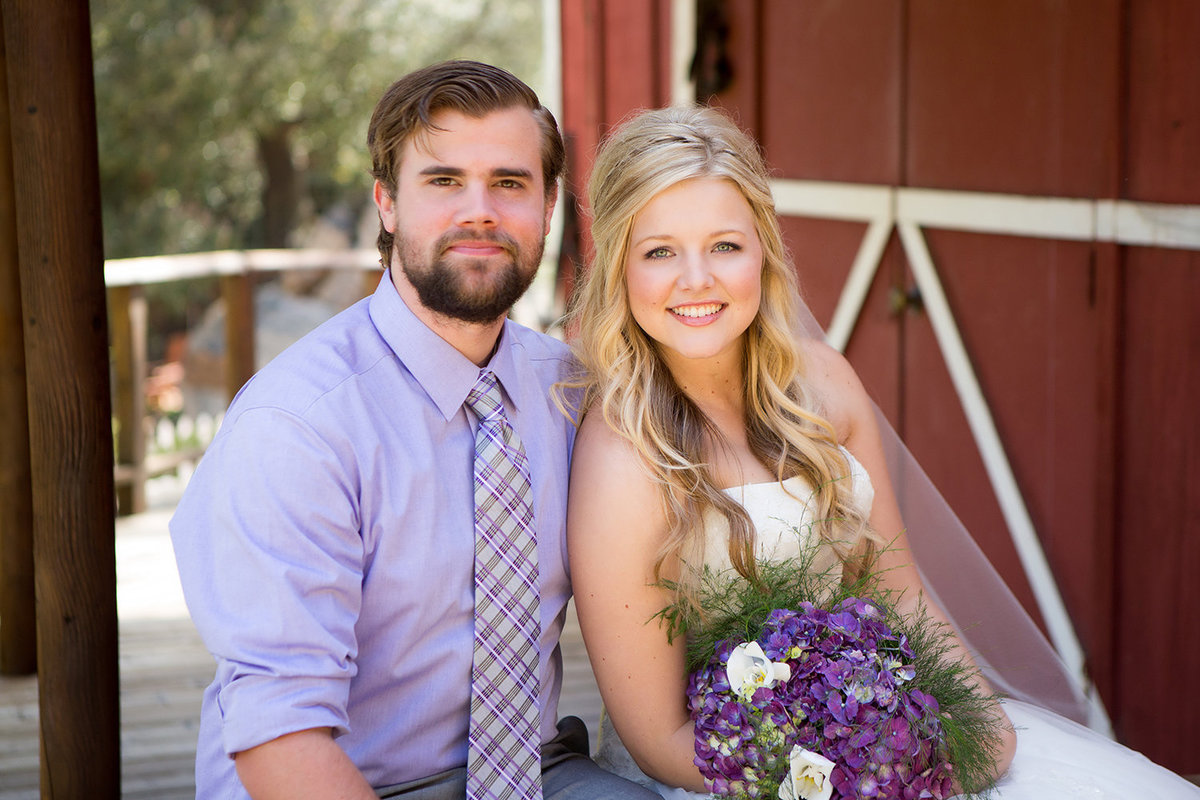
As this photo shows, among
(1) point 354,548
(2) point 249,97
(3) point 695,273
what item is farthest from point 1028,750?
(2) point 249,97

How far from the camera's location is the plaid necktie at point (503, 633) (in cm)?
211

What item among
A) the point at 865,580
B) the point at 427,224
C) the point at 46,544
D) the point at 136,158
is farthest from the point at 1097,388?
the point at 136,158

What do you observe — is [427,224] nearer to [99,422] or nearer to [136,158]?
[99,422]

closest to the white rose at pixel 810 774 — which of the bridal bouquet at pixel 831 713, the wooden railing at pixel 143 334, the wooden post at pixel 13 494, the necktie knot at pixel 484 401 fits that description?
the bridal bouquet at pixel 831 713

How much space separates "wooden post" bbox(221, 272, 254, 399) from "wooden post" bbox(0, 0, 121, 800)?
529cm

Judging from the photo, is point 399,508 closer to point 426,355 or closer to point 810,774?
point 426,355

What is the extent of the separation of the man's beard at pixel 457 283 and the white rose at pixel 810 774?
979 mm

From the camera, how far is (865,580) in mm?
2230

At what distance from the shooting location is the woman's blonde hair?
2.34m

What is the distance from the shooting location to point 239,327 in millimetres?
7926

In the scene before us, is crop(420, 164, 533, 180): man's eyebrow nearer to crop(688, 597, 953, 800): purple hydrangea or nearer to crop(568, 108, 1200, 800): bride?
crop(568, 108, 1200, 800): bride

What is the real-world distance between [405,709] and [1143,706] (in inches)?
88.8

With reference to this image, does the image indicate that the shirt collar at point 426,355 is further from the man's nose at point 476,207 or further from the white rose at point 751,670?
the white rose at point 751,670

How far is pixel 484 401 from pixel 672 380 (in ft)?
1.61
